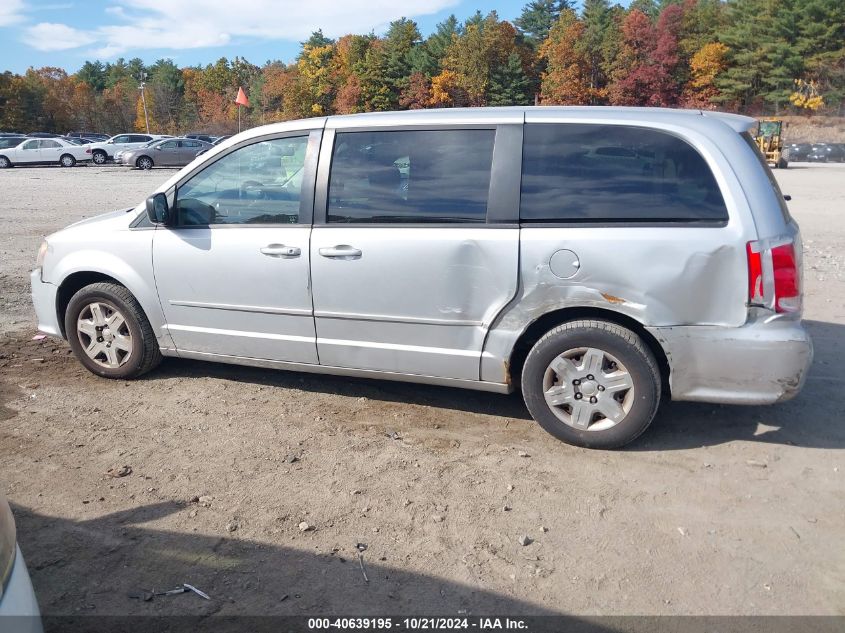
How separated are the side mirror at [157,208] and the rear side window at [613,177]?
8.17 ft

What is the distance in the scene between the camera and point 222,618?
282 centimetres

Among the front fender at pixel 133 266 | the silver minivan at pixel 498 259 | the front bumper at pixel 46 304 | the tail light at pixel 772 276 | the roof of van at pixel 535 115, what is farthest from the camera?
the front bumper at pixel 46 304

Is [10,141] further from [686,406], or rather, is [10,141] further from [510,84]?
[510,84]

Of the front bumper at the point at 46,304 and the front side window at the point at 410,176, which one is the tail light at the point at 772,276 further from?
the front bumper at the point at 46,304

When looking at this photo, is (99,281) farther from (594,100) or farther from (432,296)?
(594,100)

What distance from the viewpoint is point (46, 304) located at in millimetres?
5469

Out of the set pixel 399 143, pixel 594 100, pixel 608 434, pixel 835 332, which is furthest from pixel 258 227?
pixel 594 100

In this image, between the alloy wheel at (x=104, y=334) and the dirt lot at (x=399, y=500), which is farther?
the alloy wheel at (x=104, y=334)

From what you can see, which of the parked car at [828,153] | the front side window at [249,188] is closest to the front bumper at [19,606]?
the front side window at [249,188]

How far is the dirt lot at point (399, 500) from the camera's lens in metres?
2.98

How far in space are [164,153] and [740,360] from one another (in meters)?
35.5

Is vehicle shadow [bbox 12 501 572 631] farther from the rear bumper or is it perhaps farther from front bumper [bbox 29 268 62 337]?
front bumper [bbox 29 268 62 337]

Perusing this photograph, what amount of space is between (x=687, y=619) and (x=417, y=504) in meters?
1.40

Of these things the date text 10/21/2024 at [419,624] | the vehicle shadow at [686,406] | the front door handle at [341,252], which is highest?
the front door handle at [341,252]
